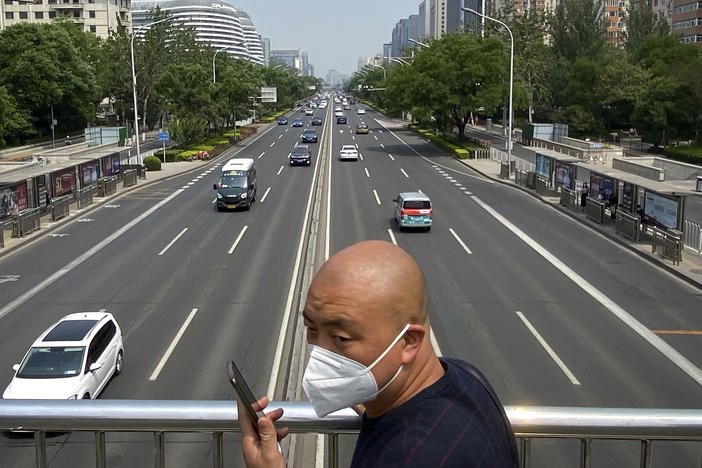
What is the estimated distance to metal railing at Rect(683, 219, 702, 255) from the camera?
25703mm

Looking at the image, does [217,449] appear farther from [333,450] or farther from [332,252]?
[332,252]

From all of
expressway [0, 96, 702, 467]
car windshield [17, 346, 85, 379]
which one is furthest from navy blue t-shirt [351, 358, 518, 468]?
car windshield [17, 346, 85, 379]

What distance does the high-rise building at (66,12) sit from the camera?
111 meters

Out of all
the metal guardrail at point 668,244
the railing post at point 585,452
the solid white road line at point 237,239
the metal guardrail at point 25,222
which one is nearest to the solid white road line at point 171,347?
the solid white road line at point 237,239

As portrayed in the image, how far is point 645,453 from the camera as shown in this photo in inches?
113

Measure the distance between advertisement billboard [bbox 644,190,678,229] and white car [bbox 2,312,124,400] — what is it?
19761 mm

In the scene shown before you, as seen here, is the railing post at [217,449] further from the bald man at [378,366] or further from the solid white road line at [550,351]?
the solid white road line at [550,351]

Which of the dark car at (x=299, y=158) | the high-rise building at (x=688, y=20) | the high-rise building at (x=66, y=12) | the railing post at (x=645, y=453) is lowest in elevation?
the dark car at (x=299, y=158)

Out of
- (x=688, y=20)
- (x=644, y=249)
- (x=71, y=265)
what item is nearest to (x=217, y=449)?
(x=71, y=265)

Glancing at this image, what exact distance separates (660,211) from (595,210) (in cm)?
529

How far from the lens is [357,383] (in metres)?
2.22

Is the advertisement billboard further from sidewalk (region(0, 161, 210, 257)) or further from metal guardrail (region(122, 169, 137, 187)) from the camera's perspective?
metal guardrail (region(122, 169, 137, 187))

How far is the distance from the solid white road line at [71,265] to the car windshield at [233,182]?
3877mm

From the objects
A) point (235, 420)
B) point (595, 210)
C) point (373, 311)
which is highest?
point (373, 311)
